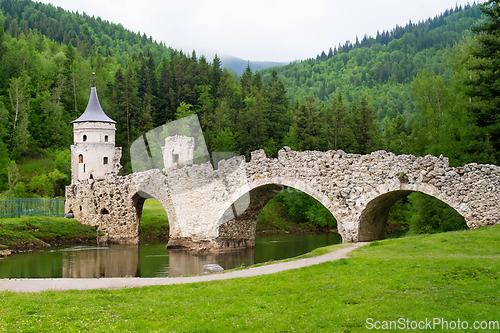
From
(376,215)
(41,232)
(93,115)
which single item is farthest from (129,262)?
(93,115)

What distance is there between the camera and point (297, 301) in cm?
1203

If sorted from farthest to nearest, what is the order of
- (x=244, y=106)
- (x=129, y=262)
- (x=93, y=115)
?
(x=244, y=106)
(x=93, y=115)
(x=129, y=262)

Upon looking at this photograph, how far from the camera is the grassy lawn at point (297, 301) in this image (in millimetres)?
10148

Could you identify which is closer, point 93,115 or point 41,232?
point 41,232

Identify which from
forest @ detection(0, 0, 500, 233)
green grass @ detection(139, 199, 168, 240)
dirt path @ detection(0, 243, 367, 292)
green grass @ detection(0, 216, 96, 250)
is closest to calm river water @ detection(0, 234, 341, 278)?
green grass @ detection(0, 216, 96, 250)

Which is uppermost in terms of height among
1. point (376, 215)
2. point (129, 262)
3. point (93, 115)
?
point (93, 115)

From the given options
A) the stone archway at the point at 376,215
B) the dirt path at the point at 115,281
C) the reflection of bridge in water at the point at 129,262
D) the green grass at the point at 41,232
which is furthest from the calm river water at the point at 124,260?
the dirt path at the point at 115,281

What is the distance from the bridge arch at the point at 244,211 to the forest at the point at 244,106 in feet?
28.3

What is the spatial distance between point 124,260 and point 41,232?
27.4 feet

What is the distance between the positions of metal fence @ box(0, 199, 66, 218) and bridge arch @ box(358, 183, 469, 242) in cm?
2513

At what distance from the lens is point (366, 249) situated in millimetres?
19391

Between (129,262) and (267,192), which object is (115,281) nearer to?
(129,262)

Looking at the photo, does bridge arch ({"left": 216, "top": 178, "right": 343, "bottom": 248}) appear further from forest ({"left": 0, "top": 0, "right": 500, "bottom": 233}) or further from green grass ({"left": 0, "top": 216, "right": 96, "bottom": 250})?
green grass ({"left": 0, "top": 216, "right": 96, "bottom": 250})

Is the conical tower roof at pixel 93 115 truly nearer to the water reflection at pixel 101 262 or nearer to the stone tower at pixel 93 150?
the stone tower at pixel 93 150
